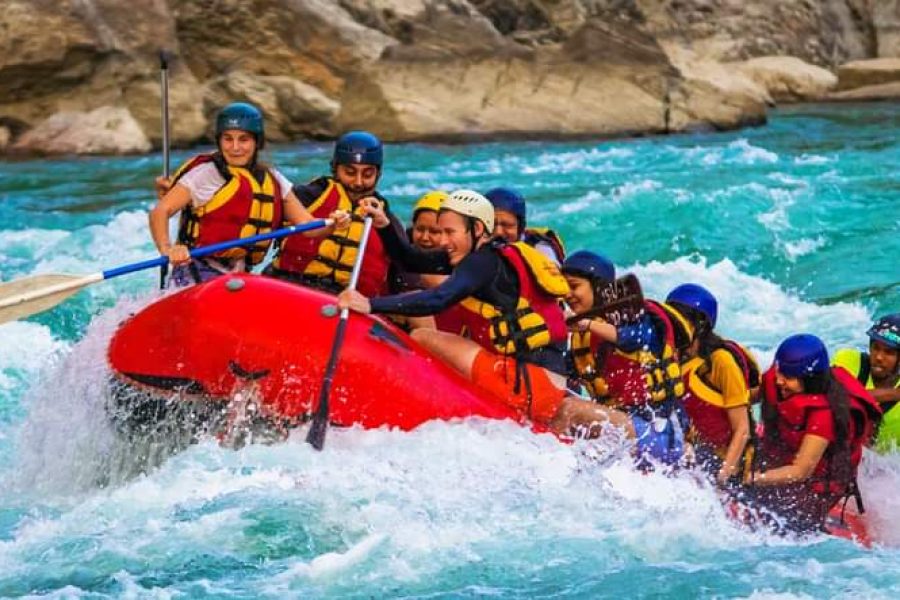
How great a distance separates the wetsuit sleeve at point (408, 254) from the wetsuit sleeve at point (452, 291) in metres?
0.65

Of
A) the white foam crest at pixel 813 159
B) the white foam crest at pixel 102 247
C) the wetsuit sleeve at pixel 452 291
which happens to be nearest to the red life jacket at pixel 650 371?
the wetsuit sleeve at pixel 452 291

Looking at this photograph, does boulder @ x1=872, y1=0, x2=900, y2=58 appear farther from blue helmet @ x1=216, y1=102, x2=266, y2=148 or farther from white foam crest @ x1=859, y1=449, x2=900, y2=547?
blue helmet @ x1=216, y1=102, x2=266, y2=148

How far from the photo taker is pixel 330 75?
743 inches

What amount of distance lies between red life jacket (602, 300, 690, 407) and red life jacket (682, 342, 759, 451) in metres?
0.13

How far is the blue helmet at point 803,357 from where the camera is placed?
5449 millimetres

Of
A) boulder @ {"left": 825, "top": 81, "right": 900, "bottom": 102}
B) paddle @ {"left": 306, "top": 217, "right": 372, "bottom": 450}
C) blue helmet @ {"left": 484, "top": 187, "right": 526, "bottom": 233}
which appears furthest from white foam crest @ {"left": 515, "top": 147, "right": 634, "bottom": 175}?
paddle @ {"left": 306, "top": 217, "right": 372, "bottom": 450}

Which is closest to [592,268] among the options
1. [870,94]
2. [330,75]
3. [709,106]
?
[330,75]

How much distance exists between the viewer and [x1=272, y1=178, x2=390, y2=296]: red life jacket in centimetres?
609

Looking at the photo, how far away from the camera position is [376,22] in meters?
20.8

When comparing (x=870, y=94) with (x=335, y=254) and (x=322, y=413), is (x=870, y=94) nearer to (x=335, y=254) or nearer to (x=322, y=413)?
(x=335, y=254)

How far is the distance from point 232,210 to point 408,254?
710 mm

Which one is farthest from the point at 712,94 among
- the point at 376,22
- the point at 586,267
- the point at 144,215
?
the point at 586,267

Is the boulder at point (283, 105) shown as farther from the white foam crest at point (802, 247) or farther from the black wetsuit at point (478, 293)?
the black wetsuit at point (478, 293)

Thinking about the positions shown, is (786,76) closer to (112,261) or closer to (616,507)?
(112,261)
